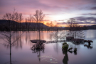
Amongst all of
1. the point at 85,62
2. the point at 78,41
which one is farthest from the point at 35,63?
the point at 78,41

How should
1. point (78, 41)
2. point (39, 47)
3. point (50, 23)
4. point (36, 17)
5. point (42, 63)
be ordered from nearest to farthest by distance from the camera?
1. point (42, 63)
2. point (39, 47)
3. point (78, 41)
4. point (36, 17)
5. point (50, 23)

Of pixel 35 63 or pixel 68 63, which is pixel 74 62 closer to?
pixel 68 63

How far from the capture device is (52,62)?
771 cm

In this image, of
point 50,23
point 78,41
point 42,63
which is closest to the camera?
point 42,63

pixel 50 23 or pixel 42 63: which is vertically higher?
pixel 50 23

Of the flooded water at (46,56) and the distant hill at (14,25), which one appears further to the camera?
the distant hill at (14,25)

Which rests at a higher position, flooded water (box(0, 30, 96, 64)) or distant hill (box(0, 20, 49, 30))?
distant hill (box(0, 20, 49, 30))

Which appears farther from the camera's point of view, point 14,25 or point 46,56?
point 14,25

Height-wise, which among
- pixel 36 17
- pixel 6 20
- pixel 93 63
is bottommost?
pixel 93 63

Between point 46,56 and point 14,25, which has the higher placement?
point 14,25

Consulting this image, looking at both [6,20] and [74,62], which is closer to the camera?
[74,62]

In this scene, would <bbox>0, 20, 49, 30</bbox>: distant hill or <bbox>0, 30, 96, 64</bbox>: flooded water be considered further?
<bbox>0, 20, 49, 30</bbox>: distant hill

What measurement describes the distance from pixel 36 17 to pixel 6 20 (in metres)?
21.7

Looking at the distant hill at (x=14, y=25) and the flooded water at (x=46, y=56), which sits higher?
the distant hill at (x=14, y=25)
